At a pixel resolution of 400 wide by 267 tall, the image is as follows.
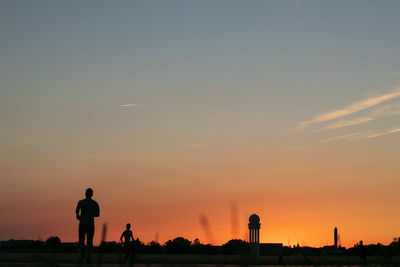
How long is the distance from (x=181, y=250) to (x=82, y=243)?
146ft

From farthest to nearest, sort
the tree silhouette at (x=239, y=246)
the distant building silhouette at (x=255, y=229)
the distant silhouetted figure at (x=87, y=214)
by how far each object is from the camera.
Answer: the distant building silhouette at (x=255, y=229) < the distant silhouetted figure at (x=87, y=214) < the tree silhouette at (x=239, y=246)

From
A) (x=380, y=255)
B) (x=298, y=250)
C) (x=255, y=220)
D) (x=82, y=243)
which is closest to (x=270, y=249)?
(x=255, y=220)

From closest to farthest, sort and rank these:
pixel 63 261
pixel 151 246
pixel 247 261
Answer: pixel 247 261 < pixel 151 246 < pixel 63 261

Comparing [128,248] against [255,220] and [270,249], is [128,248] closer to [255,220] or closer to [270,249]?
[255,220]

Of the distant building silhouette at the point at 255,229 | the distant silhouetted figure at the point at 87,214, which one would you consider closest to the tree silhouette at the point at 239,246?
the distant silhouetted figure at the point at 87,214

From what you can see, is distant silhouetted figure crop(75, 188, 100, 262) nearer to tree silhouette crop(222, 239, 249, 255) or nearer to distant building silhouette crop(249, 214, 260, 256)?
tree silhouette crop(222, 239, 249, 255)

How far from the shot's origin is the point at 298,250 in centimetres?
688

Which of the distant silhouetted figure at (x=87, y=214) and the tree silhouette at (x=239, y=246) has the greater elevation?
the distant silhouetted figure at (x=87, y=214)

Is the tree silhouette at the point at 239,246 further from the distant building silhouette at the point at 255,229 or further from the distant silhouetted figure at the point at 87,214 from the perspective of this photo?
the distant building silhouette at the point at 255,229

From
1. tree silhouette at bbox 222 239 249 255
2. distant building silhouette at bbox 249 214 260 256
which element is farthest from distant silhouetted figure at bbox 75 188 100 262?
distant building silhouette at bbox 249 214 260 256

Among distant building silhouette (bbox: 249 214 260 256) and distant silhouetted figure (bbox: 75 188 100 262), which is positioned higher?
distant building silhouette (bbox: 249 214 260 256)

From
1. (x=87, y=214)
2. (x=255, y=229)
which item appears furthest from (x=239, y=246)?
(x=255, y=229)

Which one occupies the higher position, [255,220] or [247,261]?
[255,220]

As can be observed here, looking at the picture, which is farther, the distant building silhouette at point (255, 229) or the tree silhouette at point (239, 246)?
the distant building silhouette at point (255, 229)
